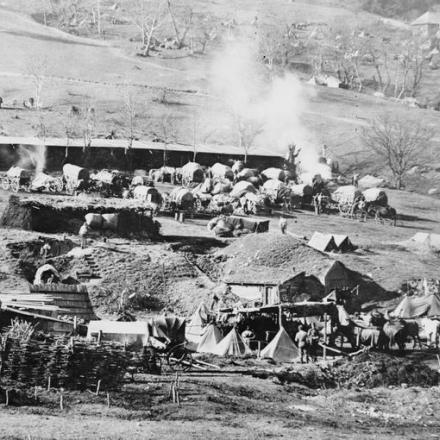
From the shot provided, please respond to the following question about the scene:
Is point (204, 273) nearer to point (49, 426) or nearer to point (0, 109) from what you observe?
point (49, 426)

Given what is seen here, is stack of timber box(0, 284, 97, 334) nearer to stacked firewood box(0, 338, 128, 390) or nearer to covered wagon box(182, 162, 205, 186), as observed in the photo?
stacked firewood box(0, 338, 128, 390)

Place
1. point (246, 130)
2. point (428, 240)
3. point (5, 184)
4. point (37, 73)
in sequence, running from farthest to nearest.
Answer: point (37, 73), point (246, 130), point (5, 184), point (428, 240)

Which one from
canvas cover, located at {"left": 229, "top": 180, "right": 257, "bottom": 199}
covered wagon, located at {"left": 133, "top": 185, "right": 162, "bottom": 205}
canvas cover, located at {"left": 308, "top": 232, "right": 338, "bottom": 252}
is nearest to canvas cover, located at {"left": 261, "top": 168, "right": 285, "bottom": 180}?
canvas cover, located at {"left": 229, "top": 180, "right": 257, "bottom": 199}

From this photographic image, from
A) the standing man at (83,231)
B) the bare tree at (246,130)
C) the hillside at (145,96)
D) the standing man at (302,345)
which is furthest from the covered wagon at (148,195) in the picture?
the standing man at (302,345)

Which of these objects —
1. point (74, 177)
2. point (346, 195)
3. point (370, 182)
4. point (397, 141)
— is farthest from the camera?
point (397, 141)

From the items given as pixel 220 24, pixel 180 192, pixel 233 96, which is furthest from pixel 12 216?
pixel 220 24

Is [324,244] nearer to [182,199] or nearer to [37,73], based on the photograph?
[182,199]

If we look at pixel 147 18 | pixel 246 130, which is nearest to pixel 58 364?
pixel 246 130
